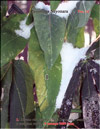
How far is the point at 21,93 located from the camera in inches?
11.8

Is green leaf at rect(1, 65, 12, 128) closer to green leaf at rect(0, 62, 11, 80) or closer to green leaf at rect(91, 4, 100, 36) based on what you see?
green leaf at rect(0, 62, 11, 80)

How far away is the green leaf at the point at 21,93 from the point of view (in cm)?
30

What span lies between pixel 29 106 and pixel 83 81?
98mm

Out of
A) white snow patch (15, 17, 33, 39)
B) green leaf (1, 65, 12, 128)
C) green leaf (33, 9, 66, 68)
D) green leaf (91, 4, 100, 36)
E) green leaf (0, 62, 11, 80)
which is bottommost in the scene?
green leaf (1, 65, 12, 128)

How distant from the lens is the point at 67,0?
0.29 meters

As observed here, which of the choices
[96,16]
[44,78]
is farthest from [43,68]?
[96,16]

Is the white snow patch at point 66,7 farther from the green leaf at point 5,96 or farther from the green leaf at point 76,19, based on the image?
the green leaf at point 5,96

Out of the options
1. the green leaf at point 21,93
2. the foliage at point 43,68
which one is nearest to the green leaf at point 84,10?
the foliage at point 43,68

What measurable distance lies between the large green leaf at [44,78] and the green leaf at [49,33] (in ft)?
0.07

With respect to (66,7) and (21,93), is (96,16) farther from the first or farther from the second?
(21,93)

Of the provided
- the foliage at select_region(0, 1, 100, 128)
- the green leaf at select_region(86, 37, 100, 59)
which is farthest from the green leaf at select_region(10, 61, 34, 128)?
the green leaf at select_region(86, 37, 100, 59)

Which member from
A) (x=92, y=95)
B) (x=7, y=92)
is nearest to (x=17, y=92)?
(x=7, y=92)

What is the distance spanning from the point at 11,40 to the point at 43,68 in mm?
A: 65

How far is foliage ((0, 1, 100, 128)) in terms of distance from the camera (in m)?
0.25
